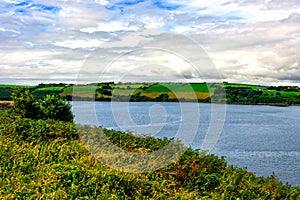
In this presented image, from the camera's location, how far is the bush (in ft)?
62.6

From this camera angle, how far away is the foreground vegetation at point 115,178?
7207mm

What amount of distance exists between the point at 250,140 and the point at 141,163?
23667mm

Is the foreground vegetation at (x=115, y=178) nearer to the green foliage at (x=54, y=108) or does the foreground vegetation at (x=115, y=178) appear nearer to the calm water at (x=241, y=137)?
the calm water at (x=241, y=137)

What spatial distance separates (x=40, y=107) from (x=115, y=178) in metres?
13.9

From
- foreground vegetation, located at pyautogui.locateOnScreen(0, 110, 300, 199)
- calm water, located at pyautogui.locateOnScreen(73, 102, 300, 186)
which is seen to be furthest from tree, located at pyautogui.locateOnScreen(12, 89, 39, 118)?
foreground vegetation, located at pyautogui.locateOnScreen(0, 110, 300, 199)

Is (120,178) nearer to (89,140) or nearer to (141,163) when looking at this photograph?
(141,163)

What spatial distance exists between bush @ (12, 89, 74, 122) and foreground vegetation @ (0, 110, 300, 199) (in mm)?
9200

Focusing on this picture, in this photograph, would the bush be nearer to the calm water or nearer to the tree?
the tree

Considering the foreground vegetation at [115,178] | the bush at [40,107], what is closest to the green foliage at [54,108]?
the bush at [40,107]

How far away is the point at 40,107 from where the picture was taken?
67.1ft

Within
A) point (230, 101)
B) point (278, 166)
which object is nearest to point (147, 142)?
point (278, 166)

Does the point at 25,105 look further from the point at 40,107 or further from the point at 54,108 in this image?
the point at 54,108

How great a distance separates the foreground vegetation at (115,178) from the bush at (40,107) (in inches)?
362

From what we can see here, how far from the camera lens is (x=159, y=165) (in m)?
8.56
